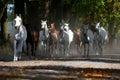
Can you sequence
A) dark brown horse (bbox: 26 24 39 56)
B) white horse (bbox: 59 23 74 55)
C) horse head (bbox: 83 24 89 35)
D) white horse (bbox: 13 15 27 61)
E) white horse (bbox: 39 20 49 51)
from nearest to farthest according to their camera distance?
white horse (bbox: 13 15 27 61), horse head (bbox: 83 24 89 35), white horse (bbox: 39 20 49 51), dark brown horse (bbox: 26 24 39 56), white horse (bbox: 59 23 74 55)

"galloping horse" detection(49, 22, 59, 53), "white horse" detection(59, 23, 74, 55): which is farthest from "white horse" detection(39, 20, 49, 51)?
"white horse" detection(59, 23, 74, 55)

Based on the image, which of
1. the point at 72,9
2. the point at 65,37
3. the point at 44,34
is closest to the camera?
the point at 44,34

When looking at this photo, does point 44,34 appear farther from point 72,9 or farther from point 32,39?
point 72,9

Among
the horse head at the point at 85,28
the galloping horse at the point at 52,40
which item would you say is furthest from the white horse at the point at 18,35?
the galloping horse at the point at 52,40

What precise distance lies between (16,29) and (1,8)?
13.2 metres

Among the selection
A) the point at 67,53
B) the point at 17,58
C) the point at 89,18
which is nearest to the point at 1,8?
the point at 67,53

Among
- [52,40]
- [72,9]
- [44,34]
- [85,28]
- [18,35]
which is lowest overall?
[52,40]

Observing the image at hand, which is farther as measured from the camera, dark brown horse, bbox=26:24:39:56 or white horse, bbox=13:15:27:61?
dark brown horse, bbox=26:24:39:56

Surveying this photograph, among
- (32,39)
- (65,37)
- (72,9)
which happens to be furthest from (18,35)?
(72,9)

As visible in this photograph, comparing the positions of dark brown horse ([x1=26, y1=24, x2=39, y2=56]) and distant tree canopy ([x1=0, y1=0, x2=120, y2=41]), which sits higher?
distant tree canopy ([x1=0, y1=0, x2=120, y2=41])

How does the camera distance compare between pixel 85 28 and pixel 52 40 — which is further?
pixel 52 40

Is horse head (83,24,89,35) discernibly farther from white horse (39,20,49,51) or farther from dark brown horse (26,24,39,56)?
dark brown horse (26,24,39,56)

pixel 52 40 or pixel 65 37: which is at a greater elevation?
pixel 65 37

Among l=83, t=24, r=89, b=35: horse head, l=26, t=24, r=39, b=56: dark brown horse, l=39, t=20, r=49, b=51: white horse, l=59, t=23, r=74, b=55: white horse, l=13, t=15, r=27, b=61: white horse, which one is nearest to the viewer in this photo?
l=13, t=15, r=27, b=61: white horse
